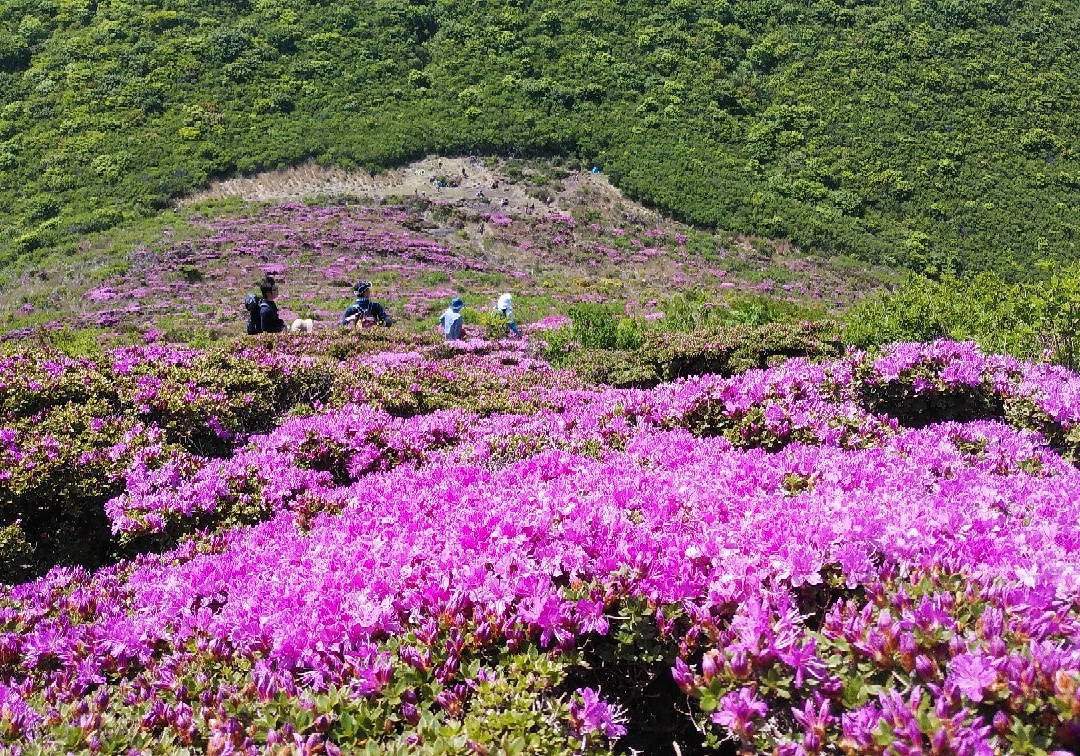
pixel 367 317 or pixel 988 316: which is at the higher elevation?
pixel 988 316

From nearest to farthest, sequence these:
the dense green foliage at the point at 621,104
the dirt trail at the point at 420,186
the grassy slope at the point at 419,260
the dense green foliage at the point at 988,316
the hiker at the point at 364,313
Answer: the dense green foliage at the point at 988,316
the hiker at the point at 364,313
the grassy slope at the point at 419,260
the dirt trail at the point at 420,186
the dense green foliage at the point at 621,104

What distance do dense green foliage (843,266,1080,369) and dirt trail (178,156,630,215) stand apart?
27664mm

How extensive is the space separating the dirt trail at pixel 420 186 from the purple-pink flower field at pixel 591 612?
1282 inches

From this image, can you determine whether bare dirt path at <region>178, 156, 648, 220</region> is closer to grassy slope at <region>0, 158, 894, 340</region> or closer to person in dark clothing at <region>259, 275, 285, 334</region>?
grassy slope at <region>0, 158, 894, 340</region>

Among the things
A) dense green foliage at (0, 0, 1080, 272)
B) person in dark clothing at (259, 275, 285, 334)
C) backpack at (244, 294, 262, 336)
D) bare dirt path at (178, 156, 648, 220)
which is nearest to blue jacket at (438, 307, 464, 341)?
person in dark clothing at (259, 275, 285, 334)

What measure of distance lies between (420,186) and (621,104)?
58.1 feet

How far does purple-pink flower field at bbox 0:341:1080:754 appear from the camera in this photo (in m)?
1.79

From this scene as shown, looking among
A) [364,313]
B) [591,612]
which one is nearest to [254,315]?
[364,313]

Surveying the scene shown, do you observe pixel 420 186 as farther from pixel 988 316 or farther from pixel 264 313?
pixel 988 316

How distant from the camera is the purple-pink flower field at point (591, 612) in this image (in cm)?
179

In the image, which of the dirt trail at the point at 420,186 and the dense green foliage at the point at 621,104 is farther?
the dense green foliage at the point at 621,104

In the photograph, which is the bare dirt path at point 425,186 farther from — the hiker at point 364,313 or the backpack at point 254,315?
the backpack at point 254,315

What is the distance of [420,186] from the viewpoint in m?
36.2

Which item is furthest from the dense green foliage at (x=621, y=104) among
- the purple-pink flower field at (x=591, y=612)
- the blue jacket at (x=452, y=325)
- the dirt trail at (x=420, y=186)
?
the purple-pink flower field at (x=591, y=612)
